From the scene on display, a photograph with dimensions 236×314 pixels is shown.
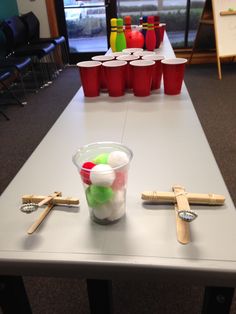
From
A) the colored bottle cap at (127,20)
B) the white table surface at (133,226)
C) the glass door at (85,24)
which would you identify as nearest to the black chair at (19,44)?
the glass door at (85,24)

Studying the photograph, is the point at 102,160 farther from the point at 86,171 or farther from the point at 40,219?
the point at 40,219

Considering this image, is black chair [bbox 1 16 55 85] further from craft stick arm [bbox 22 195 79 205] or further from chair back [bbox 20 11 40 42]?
craft stick arm [bbox 22 195 79 205]

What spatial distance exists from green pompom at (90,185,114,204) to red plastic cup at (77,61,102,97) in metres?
0.87

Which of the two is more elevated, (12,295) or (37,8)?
(37,8)

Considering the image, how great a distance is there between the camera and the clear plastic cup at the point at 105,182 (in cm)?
62

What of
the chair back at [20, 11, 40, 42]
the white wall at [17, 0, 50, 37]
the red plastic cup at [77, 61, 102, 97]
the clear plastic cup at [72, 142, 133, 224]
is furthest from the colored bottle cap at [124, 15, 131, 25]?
the white wall at [17, 0, 50, 37]

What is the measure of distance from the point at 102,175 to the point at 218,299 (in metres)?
0.41

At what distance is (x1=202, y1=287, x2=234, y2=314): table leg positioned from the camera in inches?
27.5

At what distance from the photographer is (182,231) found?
2.11 ft

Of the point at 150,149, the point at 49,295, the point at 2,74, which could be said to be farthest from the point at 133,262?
the point at 2,74

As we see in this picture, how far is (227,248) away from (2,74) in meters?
2.80

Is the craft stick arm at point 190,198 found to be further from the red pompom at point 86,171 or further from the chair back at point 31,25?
the chair back at point 31,25

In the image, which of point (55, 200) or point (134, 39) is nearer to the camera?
point (55, 200)

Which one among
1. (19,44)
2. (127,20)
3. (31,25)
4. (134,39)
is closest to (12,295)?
(134,39)
